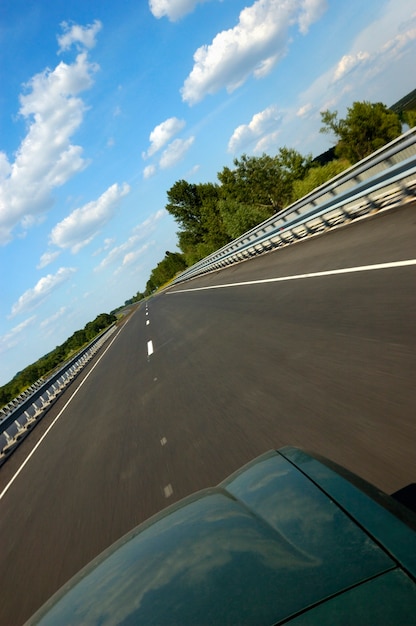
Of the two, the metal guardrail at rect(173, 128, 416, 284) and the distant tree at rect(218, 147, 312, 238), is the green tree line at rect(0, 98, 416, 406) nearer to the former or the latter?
the distant tree at rect(218, 147, 312, 238)

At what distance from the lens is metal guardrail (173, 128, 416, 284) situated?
38.7 feet

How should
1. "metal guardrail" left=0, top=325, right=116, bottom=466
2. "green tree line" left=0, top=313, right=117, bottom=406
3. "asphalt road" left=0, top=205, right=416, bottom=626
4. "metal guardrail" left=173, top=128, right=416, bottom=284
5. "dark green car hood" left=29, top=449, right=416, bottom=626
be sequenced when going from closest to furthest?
"dark green car hood" left=29, top=449, right=416, bottom=626 → "asphalt road" left=0, top=205, right=416, bottom=626 → "metal guardrail" left=173, top=128, right=416, bottom=284 → "metal guardrail" left=0, top=325, right=116, bottom=466 → "green tree line" left=0, top=313, right=117, bottom=406

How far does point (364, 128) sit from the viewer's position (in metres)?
82.1

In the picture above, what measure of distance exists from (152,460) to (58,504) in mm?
1507

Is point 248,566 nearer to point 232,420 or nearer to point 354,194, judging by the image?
point 232,420

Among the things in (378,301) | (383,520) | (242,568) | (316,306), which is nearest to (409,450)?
(383,520)

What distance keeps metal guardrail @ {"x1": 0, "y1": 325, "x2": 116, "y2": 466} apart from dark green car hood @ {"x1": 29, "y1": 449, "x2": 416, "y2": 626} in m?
10.1

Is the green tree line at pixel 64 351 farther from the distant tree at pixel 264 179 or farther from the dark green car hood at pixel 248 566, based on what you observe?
the dark green car hood at pixel 248 566

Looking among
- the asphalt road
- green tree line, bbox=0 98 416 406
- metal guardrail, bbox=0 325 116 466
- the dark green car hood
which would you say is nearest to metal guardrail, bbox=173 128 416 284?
the asphalt road

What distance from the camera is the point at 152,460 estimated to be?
18.6 ft

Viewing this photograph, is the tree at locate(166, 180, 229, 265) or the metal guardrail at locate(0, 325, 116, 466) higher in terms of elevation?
the tree at locate(166, 180, 229, 265)

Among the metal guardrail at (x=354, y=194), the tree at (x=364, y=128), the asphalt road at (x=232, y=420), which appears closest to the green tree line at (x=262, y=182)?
the tree at (x=364, y=128)

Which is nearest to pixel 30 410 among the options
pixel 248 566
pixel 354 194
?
pixel 354 194

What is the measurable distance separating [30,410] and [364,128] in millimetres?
85559
